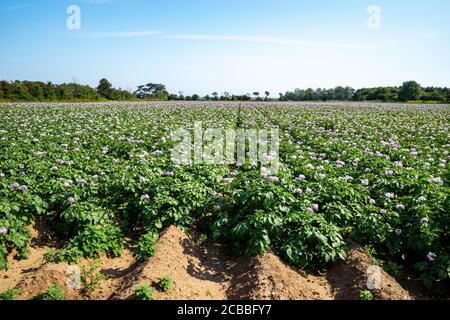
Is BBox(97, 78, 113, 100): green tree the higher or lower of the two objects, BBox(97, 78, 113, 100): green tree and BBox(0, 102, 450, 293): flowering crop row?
the higher

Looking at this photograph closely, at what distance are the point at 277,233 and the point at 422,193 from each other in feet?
10.3

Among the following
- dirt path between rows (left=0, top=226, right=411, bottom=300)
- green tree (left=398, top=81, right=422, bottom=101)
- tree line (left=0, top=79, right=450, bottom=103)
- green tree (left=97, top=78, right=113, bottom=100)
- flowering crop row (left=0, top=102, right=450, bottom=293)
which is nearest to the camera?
dirt path between rows (left=0, top=226, right=411, bottom=300)

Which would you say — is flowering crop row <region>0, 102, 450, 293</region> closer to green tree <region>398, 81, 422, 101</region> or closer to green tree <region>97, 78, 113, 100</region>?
green tree <region>97, 78, 113, 100</region>

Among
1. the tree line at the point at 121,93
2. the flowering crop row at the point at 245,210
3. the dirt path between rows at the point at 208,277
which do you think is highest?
the tree line at the point at 121,93

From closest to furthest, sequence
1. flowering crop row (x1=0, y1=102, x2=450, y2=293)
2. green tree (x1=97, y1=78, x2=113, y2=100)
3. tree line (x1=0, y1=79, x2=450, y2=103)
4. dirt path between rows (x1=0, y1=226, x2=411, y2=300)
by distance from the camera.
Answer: dirt path between rows (x1=0, y1=226, x2=411, y2=300)
flowering crop row (x1=0, y1=102, x2=450, y2=293)
tree line (x1=0, y1=79, x2=450, y2=103)
green tree (x1=97, y1=78, x2=113, y2=100)

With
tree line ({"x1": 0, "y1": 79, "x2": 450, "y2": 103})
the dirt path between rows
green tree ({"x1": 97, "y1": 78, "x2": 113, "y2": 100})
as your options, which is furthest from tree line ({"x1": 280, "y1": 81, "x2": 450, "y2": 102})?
the dirt path between rows

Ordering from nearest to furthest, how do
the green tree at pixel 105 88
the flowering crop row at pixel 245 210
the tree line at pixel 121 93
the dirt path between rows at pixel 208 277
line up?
the dirt path between rows at pixel 208 277, the flowering crop row at pixel 245 210, the tree line at pixel 121 93, the green tree at pixel 105 88

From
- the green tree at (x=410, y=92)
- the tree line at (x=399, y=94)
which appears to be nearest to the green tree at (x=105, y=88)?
the tree line at (x=399, y=94)

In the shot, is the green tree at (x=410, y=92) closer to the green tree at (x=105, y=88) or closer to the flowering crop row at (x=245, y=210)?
the green tree at (x=105, y=88)

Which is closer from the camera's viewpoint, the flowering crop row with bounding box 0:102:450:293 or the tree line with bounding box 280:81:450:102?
the flowering crop row with bounding box 0:102:450:293

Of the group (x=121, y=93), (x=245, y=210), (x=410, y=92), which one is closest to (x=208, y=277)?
(x=245, y=210)

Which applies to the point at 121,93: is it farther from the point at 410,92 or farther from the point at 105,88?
the point at 410,92

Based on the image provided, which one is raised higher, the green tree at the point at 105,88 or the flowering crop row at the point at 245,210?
the green tree at the point at 105,88
